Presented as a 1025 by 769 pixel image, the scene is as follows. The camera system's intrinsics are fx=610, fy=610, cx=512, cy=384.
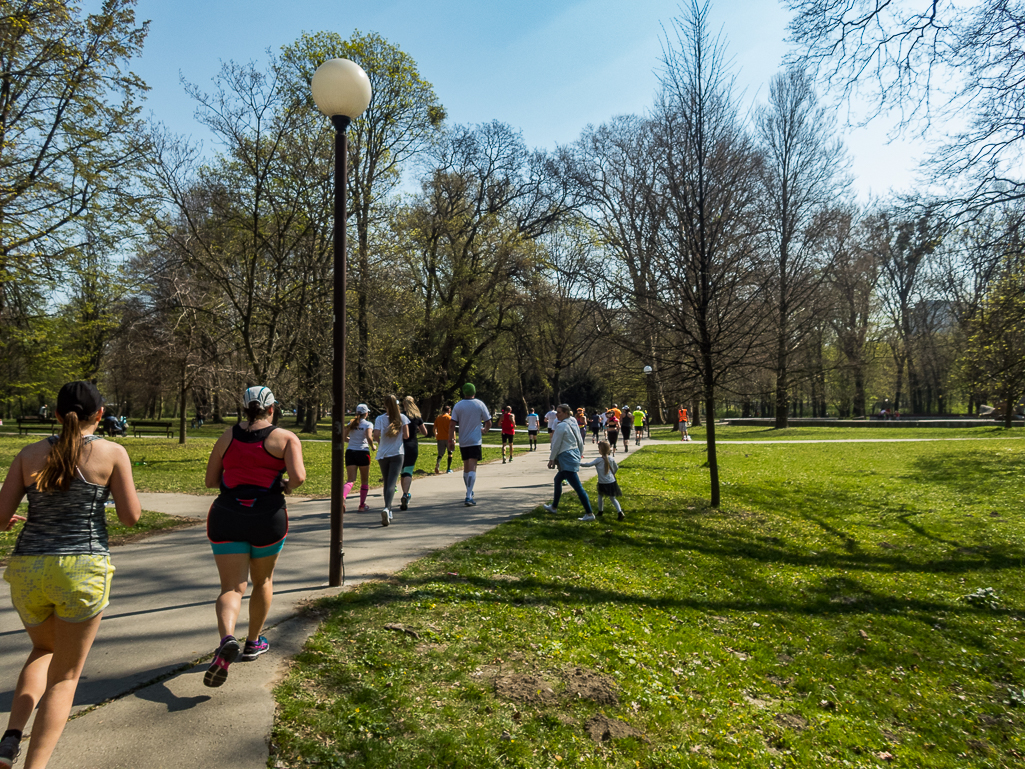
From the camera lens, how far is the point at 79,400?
3.08 meters

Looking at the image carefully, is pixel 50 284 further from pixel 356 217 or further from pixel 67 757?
pixel 67 757

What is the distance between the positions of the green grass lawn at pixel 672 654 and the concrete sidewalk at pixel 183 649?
0.82 feet

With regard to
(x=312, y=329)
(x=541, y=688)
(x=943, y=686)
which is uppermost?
(x=312, y=329)

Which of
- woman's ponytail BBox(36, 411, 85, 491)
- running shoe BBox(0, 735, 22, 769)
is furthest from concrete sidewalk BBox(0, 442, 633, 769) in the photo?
woman's ponytail BBox(36, 411, 85, 491)

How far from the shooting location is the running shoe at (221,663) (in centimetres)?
358

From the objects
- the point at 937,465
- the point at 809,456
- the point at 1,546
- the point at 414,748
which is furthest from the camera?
the point at 809,456

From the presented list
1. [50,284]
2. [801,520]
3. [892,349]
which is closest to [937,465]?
[801,520]

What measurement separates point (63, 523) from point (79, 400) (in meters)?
0.61

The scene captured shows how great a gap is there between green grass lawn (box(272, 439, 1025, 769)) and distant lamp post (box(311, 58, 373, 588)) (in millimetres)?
714

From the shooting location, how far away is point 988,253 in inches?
465

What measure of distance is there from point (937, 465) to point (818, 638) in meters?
15.2

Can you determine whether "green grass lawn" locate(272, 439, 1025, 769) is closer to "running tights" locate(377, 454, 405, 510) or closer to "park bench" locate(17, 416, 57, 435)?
"running tights" locate(377, 454, 405, 510)

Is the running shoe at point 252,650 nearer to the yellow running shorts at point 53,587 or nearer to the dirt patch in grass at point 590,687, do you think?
the yellow running shorts at point 53,587

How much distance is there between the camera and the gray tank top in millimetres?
2908
